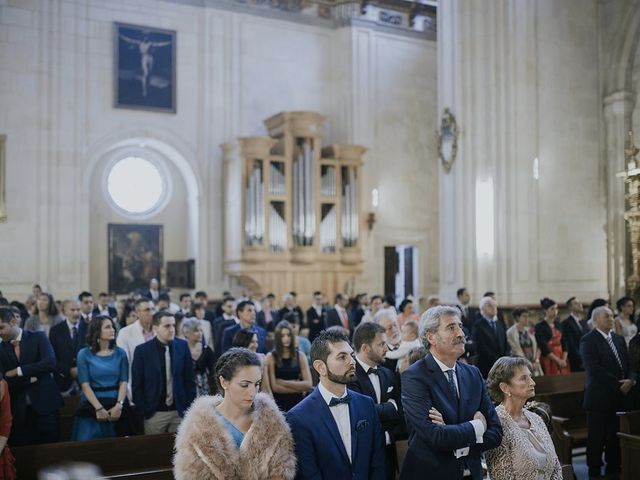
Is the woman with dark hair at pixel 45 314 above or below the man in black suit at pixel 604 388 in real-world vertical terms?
above

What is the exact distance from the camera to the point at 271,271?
15.6m

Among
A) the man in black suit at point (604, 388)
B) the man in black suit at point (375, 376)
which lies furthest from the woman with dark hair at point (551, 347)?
the man in black suit at point (375, 376)

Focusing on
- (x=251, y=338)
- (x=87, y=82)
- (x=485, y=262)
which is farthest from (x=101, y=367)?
(x=87, y=82)

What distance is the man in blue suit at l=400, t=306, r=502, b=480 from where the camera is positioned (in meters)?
3.62

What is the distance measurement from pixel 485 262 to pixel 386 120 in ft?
20.4

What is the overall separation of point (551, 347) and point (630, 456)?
3777 millimetres

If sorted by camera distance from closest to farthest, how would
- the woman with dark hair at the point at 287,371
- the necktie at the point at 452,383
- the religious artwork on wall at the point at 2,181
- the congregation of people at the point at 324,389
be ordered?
the congregation of people at the point at 324,389 → the necktie at the point at 452,383 → the woman with dark hair at the point at 287,371 → the religious artwork on wall at the point at 2,181

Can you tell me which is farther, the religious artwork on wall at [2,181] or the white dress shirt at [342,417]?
the religious artwork on wall at [2,181]

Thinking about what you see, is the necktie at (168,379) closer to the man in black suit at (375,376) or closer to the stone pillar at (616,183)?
the man in black suit at (375,376)

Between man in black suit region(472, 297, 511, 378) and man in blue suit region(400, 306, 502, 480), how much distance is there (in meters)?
5.23

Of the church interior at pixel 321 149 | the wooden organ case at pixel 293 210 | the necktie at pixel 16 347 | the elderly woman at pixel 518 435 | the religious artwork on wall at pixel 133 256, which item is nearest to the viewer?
the elderly woman at pixel 518 435

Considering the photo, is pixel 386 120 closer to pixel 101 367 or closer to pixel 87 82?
pixel 87 82

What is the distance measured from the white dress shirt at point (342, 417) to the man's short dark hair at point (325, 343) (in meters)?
0.17

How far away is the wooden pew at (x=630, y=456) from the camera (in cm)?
585
